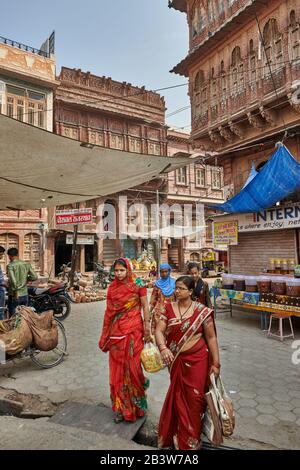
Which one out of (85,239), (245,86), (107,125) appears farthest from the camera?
(107,125)

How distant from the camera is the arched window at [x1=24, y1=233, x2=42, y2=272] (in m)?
16.8

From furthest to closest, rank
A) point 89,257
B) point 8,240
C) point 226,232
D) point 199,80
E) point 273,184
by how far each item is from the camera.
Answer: point 89,257, point 8,240, point 199,80, point 226,232, point 273,184

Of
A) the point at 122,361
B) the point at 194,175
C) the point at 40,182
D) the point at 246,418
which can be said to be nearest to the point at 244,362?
the point at 246,418

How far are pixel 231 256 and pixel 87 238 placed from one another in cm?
1231

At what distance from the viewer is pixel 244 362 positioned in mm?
4664

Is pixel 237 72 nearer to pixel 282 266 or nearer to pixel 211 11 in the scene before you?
pixel 211 11

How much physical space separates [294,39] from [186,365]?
908 cm

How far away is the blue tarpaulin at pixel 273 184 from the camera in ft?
21.6

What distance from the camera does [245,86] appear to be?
927 centimetres

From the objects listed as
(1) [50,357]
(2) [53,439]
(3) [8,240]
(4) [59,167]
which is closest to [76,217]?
(4) [59,167]

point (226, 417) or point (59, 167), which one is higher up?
point (59, 167)

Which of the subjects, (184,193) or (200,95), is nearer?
(200,95)

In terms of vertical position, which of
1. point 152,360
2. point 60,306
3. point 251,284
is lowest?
point 60,306
